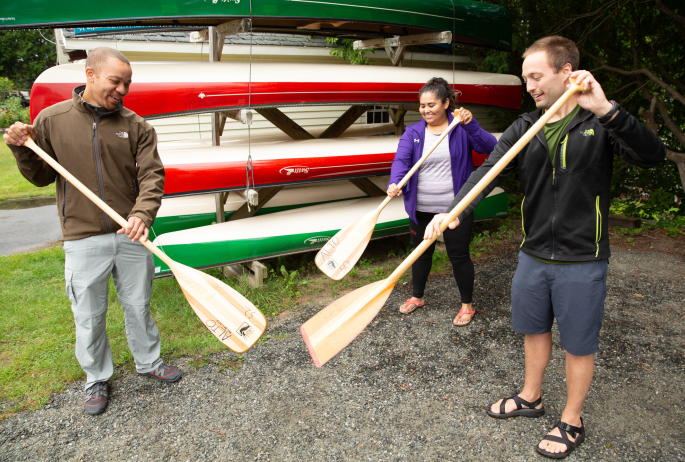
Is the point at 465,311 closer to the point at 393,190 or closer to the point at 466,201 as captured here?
the point at 393,190

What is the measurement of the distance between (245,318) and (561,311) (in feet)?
5.26

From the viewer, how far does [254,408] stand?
8.63 feet

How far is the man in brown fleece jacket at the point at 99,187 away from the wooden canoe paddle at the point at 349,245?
1332 mm

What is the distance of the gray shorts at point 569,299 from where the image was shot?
6.70ft

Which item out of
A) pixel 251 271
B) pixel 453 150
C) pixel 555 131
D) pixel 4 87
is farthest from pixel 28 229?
pixel 4 87

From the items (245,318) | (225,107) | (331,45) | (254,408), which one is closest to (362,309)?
(245,318)

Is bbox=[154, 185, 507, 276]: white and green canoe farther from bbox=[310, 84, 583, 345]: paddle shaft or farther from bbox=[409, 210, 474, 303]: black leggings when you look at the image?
bbox=[310, 84, 583, 345]: paddle shaft

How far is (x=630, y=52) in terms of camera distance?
694 centimetres

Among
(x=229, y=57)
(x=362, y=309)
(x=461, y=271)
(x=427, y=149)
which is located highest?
(x=229, y=57)

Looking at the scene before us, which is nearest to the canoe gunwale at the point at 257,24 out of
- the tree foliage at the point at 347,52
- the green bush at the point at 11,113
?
the tree foliage at the point at 347,52

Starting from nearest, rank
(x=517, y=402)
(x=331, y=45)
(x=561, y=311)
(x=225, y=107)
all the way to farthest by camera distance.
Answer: (x=561, y=311) < (x=517, y=402) < (x=225, y=107) < (x=331, y=45)

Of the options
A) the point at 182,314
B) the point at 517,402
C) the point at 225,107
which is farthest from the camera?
the point at 225,107

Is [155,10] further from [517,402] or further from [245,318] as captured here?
[517,402]

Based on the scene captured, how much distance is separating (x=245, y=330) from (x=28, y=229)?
5687mm
